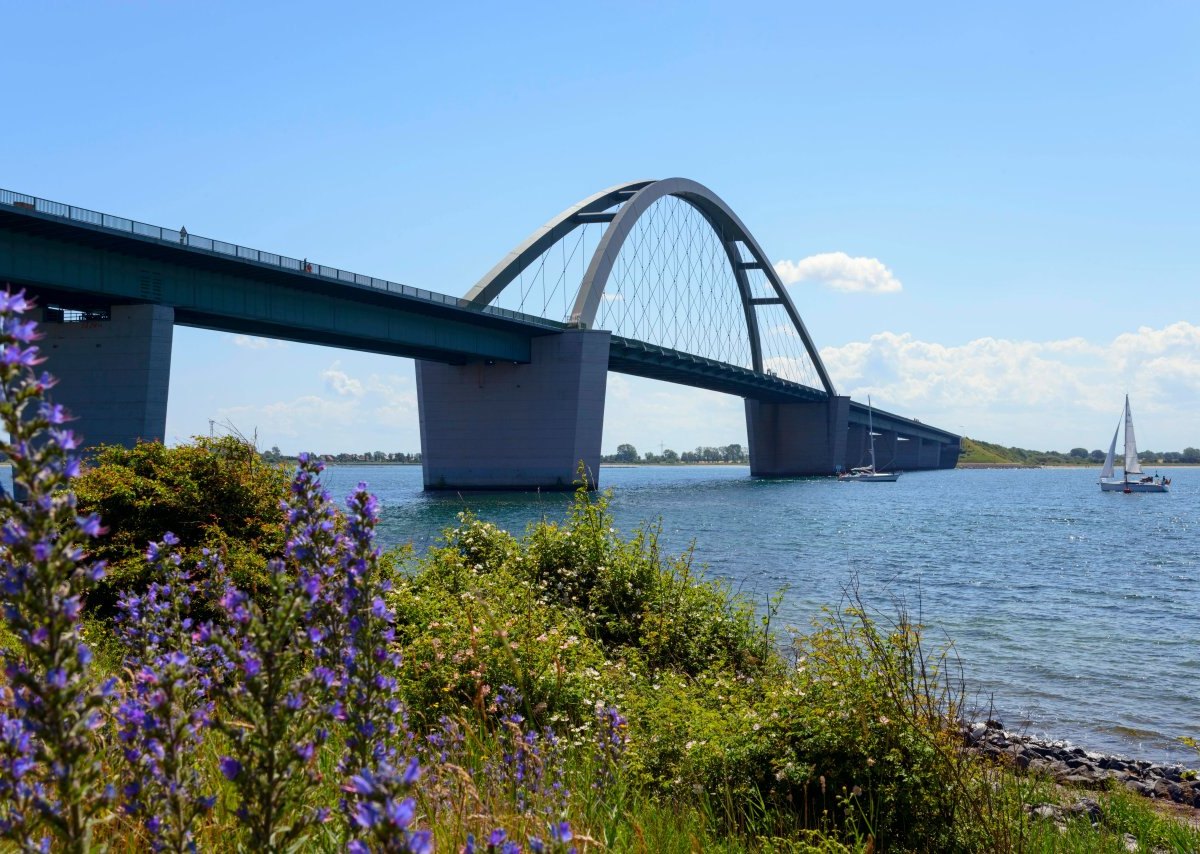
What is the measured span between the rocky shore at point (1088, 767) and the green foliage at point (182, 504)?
8.68 metres

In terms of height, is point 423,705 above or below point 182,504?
below

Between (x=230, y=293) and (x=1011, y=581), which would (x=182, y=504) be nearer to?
(x=1011, y=581)

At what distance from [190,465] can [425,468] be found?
62.2 m

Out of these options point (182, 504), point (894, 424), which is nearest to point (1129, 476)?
point (894, 424)

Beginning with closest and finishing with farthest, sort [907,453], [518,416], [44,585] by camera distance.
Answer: [44,585] < [518,416] < [907,453]

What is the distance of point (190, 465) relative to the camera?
12117mm

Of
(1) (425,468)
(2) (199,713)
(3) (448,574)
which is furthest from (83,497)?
Answer: (1) (425,468)

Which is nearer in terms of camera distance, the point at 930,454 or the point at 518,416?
the point at 518,416

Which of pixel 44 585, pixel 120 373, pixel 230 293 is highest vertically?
pixel 230 293

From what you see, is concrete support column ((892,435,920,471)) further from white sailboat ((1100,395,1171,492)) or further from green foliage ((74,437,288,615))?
green foliage ((74,437,288,615))

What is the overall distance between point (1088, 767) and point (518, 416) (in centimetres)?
5942

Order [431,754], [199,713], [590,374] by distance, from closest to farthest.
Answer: [199,713] < [431,754] < [590,374]

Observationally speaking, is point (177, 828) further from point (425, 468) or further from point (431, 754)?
point (425, 468)

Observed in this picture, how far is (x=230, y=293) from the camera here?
4456cm
